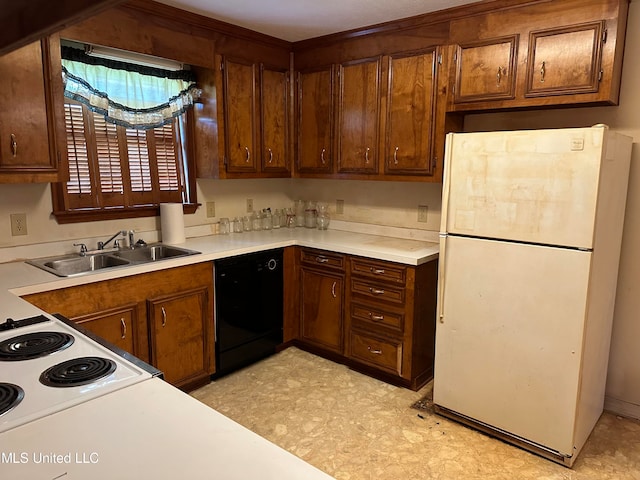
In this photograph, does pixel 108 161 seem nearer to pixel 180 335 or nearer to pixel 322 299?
pixel 180 335

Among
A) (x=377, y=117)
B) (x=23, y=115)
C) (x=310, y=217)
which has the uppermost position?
(x=377, y=117)

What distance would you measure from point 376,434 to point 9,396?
6.12ft

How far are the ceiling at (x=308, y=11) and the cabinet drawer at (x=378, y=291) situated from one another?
1.70 metres

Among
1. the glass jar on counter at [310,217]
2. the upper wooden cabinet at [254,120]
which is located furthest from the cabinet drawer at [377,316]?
the upper wooden cabinet at [254,120]

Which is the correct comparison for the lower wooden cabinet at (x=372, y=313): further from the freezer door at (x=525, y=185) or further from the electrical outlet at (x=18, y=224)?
the electrical outlet at (x=18, y=224)

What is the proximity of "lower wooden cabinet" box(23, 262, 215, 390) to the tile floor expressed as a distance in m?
0.27

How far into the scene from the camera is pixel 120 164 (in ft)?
9.96

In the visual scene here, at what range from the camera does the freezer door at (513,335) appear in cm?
218

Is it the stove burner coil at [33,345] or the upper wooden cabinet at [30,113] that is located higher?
the upper wooden cabinet at [30,113]

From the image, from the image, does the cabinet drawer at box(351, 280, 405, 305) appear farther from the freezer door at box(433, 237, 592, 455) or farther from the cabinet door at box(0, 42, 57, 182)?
→ the cabinet door at box(0, 42, 57, 182)

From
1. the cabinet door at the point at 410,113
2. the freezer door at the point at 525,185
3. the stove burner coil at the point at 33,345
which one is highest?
the cabinet door at the point at 410,113

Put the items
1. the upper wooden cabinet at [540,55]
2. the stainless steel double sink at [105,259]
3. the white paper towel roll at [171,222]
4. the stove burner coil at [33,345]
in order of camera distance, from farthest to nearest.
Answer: the white paper towel roll at [171,222] → the stainless steel double sink at [105,259] → the upper wooden cabinet at [540,55] → the stove burner coil at [33,345]

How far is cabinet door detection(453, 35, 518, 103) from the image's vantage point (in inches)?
102

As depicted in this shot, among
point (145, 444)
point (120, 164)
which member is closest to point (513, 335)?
point (145, 444)
